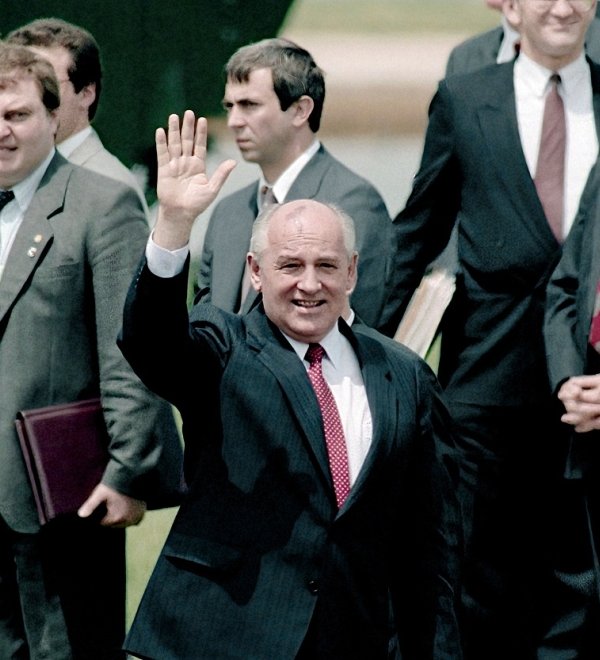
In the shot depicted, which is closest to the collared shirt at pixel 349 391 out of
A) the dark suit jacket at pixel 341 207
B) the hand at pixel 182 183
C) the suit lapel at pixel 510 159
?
Answer: the hand at pixel 182 183

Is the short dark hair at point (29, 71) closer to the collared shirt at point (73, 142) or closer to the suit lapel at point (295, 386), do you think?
the collared shirt at point (73, 142)

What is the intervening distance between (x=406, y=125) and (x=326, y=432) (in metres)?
2.59

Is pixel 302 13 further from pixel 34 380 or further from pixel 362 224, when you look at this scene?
pixel 34 380

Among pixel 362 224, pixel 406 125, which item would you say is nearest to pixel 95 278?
pixel 362 224

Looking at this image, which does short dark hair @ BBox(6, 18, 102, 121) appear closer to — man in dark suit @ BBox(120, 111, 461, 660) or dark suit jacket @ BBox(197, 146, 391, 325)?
dark suit jacket @ BBox(197, 146, 391, 325)

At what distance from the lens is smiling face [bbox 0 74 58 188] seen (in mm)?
4875

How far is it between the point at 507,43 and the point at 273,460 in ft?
8.31

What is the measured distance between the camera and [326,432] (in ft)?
13.2

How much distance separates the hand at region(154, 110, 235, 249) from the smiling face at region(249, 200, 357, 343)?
244mm

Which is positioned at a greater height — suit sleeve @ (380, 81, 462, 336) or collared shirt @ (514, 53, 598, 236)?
collared shirt @ (514, 53, 598, 236)

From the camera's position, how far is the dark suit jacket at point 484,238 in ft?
17.2

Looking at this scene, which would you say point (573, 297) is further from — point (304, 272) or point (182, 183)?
point (182, 183)

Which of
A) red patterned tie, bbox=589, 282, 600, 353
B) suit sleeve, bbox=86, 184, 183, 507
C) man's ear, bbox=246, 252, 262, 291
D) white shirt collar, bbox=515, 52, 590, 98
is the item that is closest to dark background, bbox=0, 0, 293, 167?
white shirt collar, bbox=515, 52, 590, 98

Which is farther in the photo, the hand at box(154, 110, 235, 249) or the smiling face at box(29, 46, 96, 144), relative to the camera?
the smiling face at box(29, 46, 96, 144)
